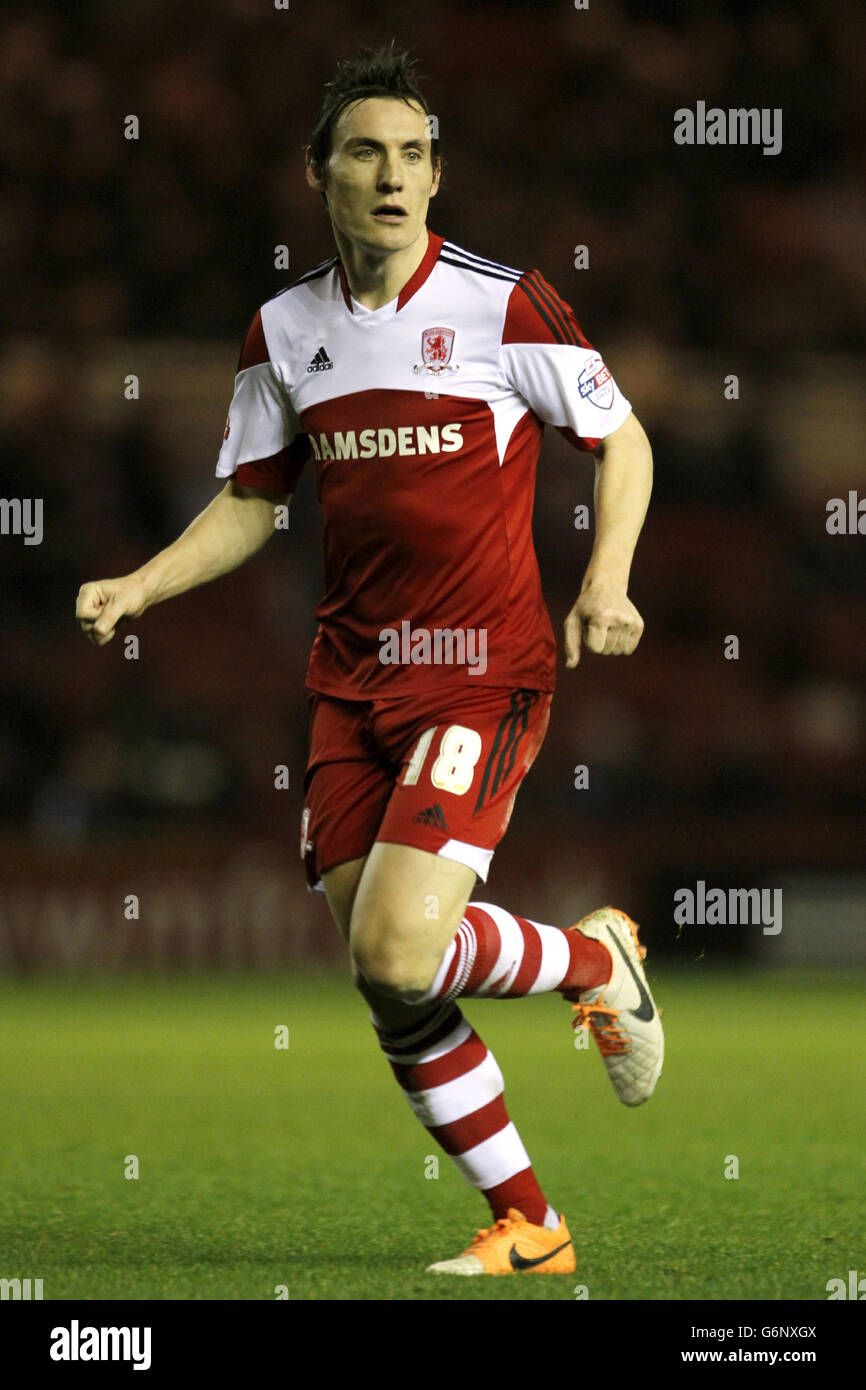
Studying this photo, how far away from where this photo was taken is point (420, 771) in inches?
145

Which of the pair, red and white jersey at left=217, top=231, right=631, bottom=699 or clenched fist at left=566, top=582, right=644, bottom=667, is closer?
clenched fist at left=566, top=582, right=644, bottom=667

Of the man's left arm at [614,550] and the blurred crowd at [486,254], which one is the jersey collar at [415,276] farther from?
the blurred crowd at [486,254]

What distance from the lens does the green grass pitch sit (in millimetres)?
3654

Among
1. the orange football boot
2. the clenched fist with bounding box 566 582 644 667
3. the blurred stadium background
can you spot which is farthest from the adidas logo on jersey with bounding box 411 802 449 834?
the blurred stadium background

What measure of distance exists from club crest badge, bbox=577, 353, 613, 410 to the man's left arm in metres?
0.07

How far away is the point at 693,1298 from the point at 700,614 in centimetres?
1138

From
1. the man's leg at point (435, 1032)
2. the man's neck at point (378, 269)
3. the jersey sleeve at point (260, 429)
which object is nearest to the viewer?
the man's leg at point (435, 1032)

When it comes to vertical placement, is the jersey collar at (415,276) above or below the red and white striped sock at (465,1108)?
above

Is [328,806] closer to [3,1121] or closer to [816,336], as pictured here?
[3,1121]

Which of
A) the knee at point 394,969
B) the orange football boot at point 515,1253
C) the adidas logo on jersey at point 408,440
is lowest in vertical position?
the orange football boot at point 515,1253

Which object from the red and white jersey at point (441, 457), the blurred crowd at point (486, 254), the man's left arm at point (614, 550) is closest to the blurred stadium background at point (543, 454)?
the blurred crowd at point (486, 254)

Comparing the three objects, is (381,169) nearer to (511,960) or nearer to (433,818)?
(433,818)

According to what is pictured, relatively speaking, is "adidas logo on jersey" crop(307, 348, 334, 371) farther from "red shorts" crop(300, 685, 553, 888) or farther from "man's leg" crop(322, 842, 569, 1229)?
"man's leg" crop(322, 842, 569, 1229)

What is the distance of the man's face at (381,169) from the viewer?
3.78 meters
